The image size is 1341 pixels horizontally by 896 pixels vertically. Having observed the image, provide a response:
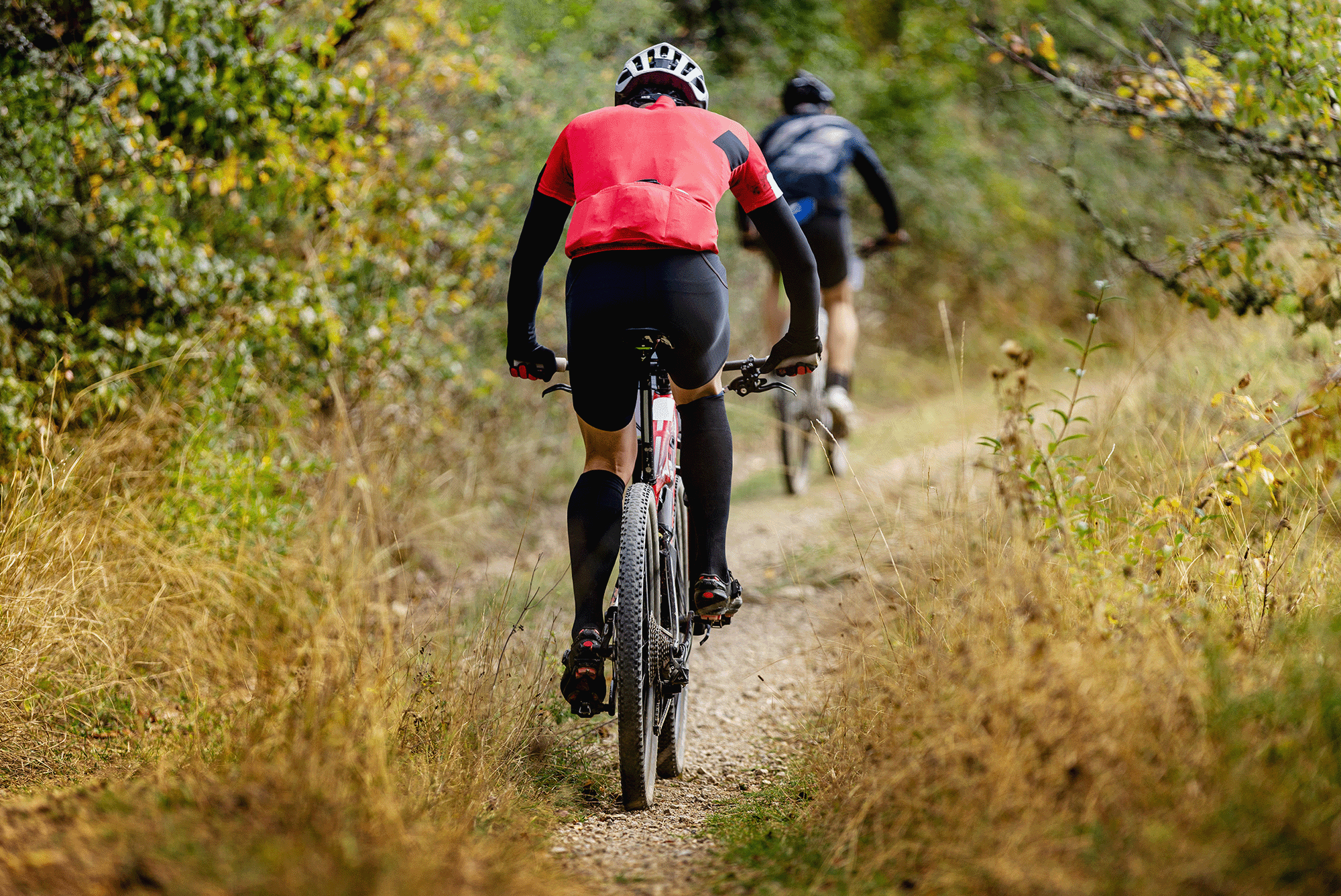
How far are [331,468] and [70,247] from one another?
1306 millimetres

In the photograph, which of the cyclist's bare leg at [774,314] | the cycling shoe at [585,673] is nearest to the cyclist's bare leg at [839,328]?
the cyclist's bare leg at [774,314]

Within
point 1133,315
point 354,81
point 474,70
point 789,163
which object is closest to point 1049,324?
point 1133,315

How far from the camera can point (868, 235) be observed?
12.3m

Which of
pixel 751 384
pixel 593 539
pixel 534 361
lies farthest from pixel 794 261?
pixel 593 539

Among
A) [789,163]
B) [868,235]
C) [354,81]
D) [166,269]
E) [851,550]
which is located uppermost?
[868,235]

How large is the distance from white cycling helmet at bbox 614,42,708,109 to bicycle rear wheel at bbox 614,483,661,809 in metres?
1.03

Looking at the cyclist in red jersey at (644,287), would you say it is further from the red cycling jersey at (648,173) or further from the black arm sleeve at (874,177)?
the black arm sleeve at (874,177)

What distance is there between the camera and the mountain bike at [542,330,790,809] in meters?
2.37

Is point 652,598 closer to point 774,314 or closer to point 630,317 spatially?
point 630,317

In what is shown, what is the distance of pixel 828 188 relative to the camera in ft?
17.8

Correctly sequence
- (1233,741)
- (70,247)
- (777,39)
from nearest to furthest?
1. (1233,741)
2. (70,247)
3. (777,39)

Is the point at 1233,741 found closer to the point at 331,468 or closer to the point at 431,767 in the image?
the point at 431,767

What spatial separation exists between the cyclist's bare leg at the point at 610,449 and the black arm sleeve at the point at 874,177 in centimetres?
332

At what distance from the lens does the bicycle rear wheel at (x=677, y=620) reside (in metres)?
2.73
